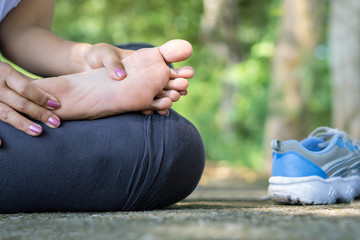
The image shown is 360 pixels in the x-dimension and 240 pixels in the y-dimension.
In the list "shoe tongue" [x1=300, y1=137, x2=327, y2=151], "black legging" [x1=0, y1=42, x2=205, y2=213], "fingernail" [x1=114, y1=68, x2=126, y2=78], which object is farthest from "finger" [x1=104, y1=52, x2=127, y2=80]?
"shoe tongue" [x1=300, y1=137, x2=327, y2=151]

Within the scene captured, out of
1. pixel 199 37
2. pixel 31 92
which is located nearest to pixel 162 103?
pixel 31 92

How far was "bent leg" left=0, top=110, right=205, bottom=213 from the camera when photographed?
132 centimetres

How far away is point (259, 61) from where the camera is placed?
24.4 ft

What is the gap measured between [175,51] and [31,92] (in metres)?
0.40

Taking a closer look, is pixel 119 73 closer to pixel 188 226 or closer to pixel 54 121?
pixel 54 121

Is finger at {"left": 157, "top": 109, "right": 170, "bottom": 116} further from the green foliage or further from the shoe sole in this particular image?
the green foliage

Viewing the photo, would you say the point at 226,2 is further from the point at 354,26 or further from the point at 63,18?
the point at 354,26

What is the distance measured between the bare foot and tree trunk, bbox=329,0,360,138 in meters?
2.53

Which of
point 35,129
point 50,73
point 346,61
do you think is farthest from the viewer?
point 346,61

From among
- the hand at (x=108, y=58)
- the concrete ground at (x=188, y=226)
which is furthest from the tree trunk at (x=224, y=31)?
the concrete ground at (x=188, y=226)

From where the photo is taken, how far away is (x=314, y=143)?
1843 mm

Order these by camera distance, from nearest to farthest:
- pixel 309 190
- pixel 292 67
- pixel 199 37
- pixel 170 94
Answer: pixel 170 94
pixel 309 190
pixel 292 67
pixel 199 37

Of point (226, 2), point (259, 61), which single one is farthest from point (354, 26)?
point (226, 2)

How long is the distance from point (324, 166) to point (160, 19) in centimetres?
865
